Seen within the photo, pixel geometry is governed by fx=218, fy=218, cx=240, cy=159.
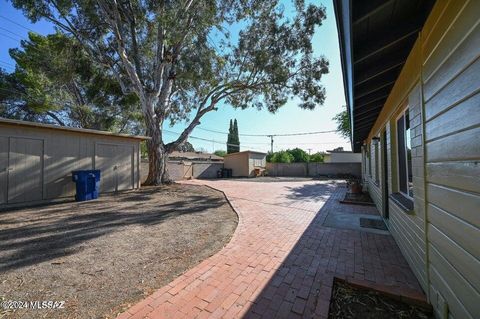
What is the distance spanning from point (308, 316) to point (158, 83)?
11576mm

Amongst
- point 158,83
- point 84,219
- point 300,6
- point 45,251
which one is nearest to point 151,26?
point 158,83

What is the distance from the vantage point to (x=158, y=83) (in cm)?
1112

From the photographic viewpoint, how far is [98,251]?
3.56 metres

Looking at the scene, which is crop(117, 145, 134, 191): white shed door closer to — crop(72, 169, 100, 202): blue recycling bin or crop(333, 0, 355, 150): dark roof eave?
crop(72, 169, 100, 202): blue recycling bin

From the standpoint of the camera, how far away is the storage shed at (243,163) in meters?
22.4

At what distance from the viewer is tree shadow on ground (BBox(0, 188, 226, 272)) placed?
3459 millimetres

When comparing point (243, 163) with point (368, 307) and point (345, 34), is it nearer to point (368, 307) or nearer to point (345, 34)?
point (368, 307)

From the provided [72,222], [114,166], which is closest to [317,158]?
[114,166]

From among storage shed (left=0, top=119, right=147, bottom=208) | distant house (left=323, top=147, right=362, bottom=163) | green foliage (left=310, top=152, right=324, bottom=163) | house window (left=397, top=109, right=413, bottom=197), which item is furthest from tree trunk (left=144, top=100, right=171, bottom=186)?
distant house (left=323, top=147, right=362, bottom=163)

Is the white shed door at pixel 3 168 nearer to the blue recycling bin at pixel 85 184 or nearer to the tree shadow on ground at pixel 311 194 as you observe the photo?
the blue recycling bin at pixel 85 184

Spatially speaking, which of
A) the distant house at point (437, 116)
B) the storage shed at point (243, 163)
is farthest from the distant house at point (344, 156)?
the distant house at point (437, 116)

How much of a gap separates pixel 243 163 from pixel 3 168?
1775cm

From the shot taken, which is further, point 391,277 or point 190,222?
point 190,222

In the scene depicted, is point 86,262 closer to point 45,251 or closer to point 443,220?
point 45,251
